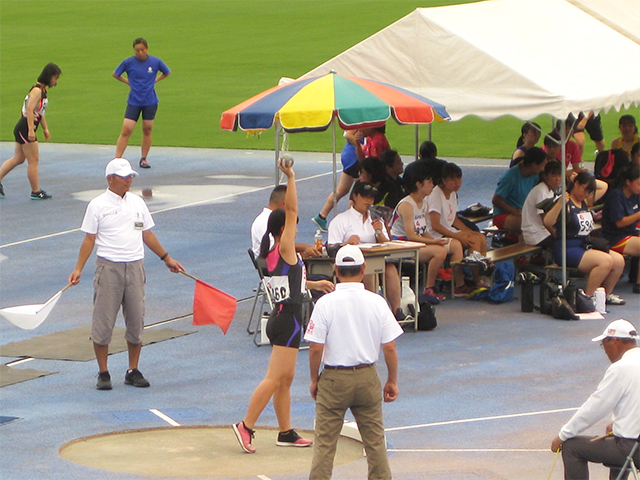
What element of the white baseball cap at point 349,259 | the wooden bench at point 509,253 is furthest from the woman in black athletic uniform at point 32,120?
the white baseball cap at point 349,259

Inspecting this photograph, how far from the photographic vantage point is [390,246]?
1145 centimetres

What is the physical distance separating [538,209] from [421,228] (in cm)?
143

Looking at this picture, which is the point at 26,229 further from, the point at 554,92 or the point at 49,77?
the point at 554,92

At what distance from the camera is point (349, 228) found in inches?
452

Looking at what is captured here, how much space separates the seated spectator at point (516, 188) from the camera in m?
14.1

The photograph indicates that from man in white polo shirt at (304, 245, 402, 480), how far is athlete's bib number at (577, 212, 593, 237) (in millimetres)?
6095

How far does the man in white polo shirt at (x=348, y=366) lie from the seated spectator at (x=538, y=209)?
21.6 feet

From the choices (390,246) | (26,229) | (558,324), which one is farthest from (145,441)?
(26,229)

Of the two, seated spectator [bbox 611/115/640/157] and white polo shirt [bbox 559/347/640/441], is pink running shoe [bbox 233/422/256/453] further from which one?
seated spectator [bbox 611/115/640/157]

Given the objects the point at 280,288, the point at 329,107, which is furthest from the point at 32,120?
the point at 280,288

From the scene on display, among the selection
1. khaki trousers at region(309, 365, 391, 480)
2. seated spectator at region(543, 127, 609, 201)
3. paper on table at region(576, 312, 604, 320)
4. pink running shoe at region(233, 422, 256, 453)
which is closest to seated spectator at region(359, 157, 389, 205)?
seated spectator at region(543, 127, 609, 201)

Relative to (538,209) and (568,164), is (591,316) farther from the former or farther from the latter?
(568,164)

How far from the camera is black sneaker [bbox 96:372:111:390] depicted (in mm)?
9570

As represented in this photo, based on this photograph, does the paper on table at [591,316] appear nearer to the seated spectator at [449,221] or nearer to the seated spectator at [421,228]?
the seated spectator at [449,221]
